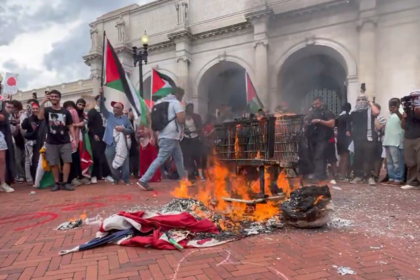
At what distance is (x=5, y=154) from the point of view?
645 centimetres

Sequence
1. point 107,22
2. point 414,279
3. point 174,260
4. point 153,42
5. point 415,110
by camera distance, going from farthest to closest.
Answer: point 107,22 → point 153,42 → point 415,110 → point 174,260 → point 414,279

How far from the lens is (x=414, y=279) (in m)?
2.10

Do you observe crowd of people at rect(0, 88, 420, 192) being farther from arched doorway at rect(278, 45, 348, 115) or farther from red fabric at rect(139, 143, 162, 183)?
arched doorway at rect(278, 45, 348, 115)

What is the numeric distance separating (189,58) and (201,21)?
2.25 metres

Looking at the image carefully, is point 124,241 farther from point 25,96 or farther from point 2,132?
point 25,96

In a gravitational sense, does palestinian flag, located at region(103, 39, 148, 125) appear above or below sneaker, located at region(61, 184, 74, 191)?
above

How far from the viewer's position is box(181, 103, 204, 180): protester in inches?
317

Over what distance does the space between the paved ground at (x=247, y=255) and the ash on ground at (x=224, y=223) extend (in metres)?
0.12

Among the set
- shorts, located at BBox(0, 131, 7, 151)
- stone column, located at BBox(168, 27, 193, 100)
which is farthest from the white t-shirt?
stone column, located at BBox(168, 27, 193, 100)

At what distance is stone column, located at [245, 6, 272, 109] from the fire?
418 inches

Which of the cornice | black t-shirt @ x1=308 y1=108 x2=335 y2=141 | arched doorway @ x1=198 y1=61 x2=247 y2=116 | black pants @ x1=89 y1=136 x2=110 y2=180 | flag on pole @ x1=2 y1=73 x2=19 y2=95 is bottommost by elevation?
black pants @ x1=89 y1=136 x2=110 y2=180

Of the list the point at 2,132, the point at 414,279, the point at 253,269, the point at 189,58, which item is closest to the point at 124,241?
the point at 253,269

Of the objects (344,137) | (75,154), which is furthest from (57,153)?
(344,137)

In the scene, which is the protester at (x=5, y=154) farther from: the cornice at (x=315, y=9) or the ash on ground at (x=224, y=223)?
the cornice at (x=315, y=9)
